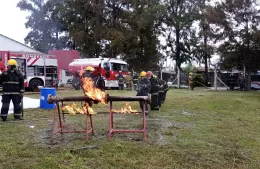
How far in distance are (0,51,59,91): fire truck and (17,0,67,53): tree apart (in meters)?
17.7

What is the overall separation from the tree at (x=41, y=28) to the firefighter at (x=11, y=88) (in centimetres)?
3251

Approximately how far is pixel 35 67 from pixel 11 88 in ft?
47.8

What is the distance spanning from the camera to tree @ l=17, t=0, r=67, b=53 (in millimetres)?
42250

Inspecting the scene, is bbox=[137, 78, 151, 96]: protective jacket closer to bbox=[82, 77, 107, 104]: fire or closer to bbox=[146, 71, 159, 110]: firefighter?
bbox=[146, 71, 159, 110]: firefighter

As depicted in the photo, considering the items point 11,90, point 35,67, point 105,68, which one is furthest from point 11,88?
point 105,68

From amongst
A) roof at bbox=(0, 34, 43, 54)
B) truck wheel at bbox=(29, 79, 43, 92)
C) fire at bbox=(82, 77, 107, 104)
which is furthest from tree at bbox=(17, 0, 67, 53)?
fire at bbox=(82, 77, 107, 104)

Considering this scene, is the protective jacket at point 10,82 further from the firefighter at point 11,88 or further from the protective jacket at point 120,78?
the protective jacket at point 120,78

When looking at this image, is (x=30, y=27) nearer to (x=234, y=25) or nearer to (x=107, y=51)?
(x=107, y=51)

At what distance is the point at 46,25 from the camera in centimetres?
4394

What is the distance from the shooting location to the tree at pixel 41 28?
1663 inches

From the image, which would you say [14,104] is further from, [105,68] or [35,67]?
[105,68]

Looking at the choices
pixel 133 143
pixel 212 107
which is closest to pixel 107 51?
pixel 212 107

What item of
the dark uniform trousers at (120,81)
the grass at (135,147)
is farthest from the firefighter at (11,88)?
the dark uniform trousers at (120,81)

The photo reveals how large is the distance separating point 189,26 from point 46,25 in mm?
18254
